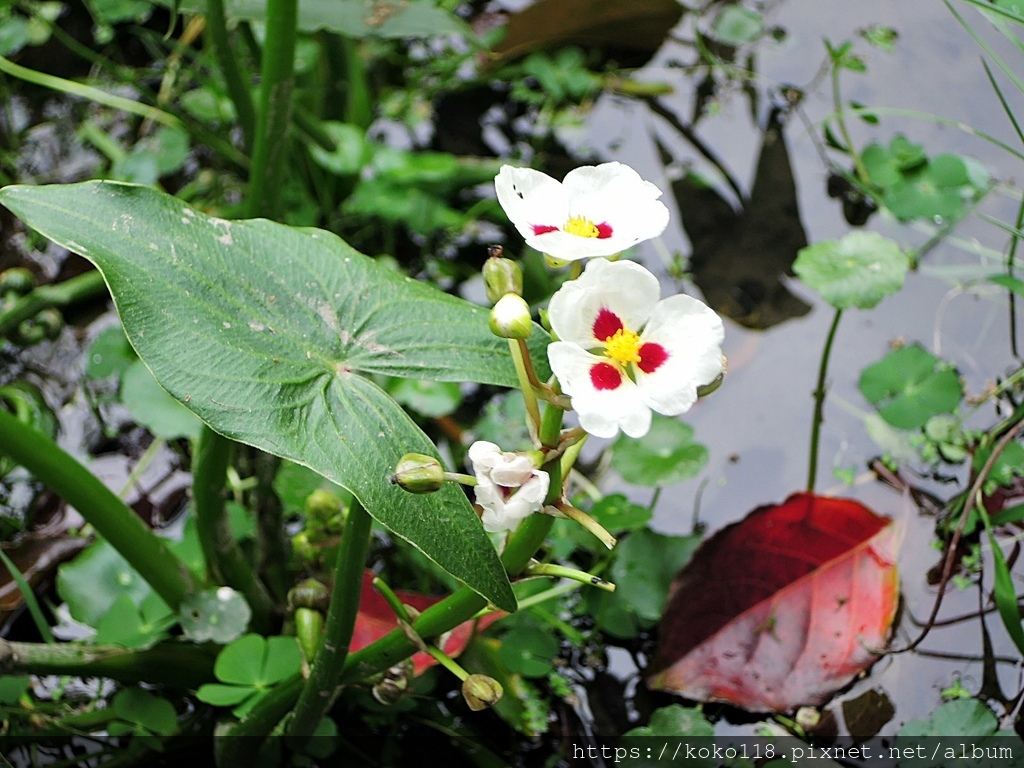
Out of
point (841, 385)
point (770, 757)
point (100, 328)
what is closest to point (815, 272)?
point (841, 385)

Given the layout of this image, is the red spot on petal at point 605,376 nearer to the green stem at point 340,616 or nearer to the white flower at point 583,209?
the white flower at point 583,209

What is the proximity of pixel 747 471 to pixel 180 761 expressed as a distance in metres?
0.68

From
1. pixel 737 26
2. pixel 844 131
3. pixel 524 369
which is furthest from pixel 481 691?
pixel 737 26

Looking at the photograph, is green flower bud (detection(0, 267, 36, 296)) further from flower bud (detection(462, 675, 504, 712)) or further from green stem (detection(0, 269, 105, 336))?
flower bud (detection(462, 675, 504, 712))

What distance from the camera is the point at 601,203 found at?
61 cm

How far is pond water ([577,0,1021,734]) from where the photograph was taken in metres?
1.02

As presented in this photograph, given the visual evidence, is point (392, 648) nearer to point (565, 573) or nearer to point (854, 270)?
point (565, 573)

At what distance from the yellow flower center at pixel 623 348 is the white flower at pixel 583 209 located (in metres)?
0.05

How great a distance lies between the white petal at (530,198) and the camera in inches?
22.4

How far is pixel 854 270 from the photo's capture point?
3.50ft

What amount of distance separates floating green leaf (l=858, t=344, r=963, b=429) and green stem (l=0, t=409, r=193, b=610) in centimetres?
76

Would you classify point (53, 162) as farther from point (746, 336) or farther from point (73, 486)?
point (746, 336)

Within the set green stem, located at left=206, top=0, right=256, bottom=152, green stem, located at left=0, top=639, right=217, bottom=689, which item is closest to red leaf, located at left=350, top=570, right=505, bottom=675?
green stem, located at left=0, top=639, right=217, bottom=689

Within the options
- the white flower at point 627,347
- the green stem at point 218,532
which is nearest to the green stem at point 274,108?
the green stem at point 218,532
